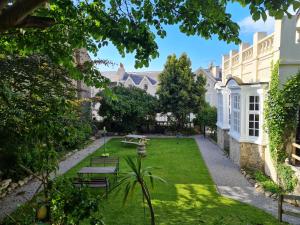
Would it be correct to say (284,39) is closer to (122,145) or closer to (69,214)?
(69,214)

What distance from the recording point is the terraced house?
11211 millimetres

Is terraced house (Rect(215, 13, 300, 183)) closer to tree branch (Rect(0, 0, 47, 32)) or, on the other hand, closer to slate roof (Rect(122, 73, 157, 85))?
tree branch (Rect(0, 0, 47, 32))

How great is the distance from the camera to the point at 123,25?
482 cm

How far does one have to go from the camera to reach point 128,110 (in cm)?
2503

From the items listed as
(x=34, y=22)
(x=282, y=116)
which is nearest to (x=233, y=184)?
(x=282, y=116)

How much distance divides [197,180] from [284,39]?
6.82 metres

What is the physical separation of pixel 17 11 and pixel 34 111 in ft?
11.5

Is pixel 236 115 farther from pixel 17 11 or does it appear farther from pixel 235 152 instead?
pixel 17 11

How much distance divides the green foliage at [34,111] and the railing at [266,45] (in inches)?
346

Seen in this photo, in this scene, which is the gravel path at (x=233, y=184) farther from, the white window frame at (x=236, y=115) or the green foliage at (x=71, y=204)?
the green foliage at (x=71, y=204)

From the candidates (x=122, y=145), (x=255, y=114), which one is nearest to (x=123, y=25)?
(x=255, y=114)

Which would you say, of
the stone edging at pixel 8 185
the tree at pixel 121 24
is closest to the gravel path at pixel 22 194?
the stone edging at pixel 8 185

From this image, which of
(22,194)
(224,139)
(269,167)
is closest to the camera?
(22,194)

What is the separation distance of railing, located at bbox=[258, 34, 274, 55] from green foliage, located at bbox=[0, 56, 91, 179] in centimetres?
878
